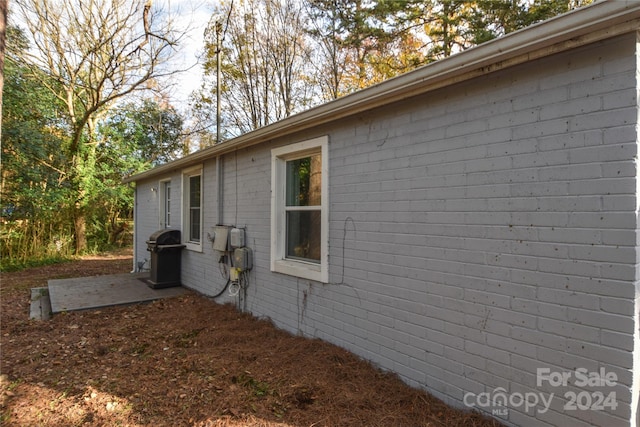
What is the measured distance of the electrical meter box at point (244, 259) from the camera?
16.0ft

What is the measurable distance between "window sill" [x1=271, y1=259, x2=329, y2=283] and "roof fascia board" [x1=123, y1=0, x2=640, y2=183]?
1.58 metres

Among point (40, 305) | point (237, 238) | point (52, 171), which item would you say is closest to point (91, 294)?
point (40, 305)

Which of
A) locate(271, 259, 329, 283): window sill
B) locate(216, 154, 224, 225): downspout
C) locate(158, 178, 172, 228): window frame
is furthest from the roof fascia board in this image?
locate(158, 178, 172, 228): window frame

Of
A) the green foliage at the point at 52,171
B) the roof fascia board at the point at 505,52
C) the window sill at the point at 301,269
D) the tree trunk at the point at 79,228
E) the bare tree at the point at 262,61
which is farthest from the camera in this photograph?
the tree trunk at the point at 79,228

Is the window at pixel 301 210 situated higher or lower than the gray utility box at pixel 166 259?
higher

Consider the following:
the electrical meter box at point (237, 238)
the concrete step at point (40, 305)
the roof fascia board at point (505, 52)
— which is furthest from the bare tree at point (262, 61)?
the roof fascia board at point (505, 52)

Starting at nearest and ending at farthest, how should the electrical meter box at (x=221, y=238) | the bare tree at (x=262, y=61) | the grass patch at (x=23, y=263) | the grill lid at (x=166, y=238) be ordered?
the electrical meter box at (x=221, y=238) → the grill lid at (x=166, y=238) → the grass patch at (x=23, y=263) → the bare tree at (x=262, y=61)

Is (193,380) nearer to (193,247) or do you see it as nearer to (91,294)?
(193,247)

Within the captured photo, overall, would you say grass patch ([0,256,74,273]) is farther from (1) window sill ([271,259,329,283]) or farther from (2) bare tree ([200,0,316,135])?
(1) window sill ([271,259,329,283])

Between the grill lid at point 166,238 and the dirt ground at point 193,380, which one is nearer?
the dirt ground at point 193,380

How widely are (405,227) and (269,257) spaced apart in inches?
84.5

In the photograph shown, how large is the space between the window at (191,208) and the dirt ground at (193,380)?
90.2 inches

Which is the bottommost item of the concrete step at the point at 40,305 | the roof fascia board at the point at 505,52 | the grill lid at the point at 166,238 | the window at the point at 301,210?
the concrete step at the point at 40,305

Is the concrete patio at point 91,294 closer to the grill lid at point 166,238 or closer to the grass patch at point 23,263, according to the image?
the grill lid at point 166,238
